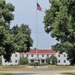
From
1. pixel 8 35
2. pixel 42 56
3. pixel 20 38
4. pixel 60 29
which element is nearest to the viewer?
pixel 60 29

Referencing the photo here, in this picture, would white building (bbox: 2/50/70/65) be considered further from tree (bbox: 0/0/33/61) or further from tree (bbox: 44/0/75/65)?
tree (bbox: 44/0/75/65)

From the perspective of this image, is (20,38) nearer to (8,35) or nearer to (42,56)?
(8,35)

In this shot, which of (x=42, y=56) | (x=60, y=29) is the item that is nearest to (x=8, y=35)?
(x=60, y=29)

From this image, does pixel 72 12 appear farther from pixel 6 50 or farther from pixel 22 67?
pixel 22 67

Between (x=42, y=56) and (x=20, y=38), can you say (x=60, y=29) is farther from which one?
(x=42, y=56)

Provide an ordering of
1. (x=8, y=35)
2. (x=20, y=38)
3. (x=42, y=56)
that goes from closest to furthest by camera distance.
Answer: (x=8, y=35) < (x=20, y=38) < (x=42, y=56)

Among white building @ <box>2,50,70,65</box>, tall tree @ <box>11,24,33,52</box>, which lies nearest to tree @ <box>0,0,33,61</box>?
tall tree @ <box>11,24,33,52</box>

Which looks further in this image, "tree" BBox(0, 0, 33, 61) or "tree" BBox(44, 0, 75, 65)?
"tree" BBox(0, 0, 33, 61)

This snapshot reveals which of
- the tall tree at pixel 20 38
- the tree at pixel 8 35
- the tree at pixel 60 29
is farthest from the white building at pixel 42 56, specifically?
the tree at pixel 60 29

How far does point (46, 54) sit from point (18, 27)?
12187cm

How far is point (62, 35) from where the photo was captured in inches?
1459

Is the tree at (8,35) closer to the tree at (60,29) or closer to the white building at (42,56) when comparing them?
the tree at (60,29)

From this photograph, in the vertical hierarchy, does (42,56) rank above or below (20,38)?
above

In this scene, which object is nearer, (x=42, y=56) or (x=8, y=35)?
(x=8, y=35)
